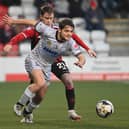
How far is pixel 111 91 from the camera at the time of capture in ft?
64.7

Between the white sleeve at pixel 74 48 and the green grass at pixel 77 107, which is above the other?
the white sleeve at pixel 74 48

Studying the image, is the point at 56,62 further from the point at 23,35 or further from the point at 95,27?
the point at 95,27

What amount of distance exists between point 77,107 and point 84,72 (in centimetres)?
909

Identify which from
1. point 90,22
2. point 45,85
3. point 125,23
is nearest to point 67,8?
point 90,22

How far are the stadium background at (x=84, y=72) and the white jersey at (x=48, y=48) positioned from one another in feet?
3.35

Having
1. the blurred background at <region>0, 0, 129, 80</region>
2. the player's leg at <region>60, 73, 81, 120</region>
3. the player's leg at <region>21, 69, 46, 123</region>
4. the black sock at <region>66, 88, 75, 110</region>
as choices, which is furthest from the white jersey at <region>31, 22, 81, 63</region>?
the blurred background at <region>0, 0, 129, 80</region>

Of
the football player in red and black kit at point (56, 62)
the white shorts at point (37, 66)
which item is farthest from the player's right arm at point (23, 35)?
the white shorts at point (37, 66)

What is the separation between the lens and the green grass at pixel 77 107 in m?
11.5

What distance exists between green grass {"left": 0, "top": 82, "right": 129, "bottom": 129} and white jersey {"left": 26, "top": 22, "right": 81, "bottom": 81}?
3.34 feet

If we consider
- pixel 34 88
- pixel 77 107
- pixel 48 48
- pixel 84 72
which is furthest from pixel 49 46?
pixel 84 72

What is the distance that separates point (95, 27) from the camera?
2738 centimetres

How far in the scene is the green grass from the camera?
11539mm

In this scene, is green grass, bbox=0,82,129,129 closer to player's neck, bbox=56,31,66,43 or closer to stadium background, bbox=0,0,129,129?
stadium background, bbox=0,0,129,129

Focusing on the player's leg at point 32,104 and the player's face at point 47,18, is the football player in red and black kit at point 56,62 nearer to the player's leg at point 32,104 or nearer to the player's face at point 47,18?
the player's face at point 47,18
